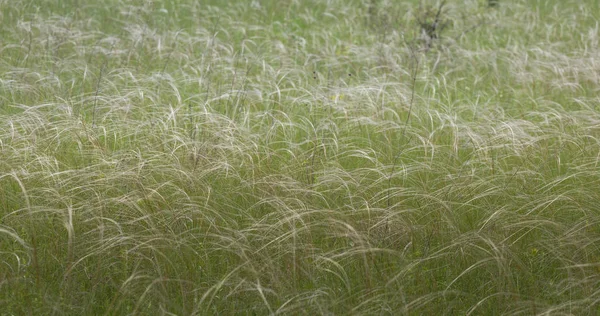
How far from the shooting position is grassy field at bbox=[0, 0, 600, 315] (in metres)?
3.01

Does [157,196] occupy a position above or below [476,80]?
above

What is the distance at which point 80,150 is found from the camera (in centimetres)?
397

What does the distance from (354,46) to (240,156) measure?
2.91 meters

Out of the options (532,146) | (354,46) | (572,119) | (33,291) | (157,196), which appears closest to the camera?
(33,291)

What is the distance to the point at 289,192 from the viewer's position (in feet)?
12.1

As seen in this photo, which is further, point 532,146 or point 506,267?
point 532,146

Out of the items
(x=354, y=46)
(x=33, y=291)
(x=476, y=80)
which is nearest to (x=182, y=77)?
(x=354, y=46)

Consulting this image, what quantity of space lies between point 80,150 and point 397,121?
1.92 m

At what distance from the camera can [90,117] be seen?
4.79 m

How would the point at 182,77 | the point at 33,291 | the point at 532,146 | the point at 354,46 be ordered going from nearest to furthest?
the point at 33,291 < the point at 532,146 < the point at 182,77 < the point at 354,46

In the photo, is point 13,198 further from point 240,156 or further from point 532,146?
point 532,146

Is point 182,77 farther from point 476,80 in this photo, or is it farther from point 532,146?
point 532,146

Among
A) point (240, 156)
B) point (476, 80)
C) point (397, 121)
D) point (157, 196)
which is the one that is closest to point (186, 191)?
point (157, 196)

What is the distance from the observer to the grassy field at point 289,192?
3014 millimetres
